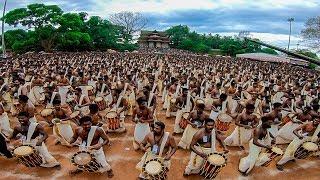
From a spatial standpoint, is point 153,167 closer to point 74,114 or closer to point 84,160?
point 84,160

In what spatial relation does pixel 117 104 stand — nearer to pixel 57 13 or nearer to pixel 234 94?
pixel 234 94

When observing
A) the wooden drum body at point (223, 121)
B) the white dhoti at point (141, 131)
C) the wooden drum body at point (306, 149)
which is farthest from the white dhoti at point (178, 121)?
the wooden drum body at point (306, 149)

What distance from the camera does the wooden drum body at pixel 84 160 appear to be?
6430 millimetres

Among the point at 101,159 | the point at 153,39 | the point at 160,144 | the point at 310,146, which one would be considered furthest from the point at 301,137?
the point at 153,39

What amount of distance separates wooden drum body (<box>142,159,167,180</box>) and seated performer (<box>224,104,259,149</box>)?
10.1 feet

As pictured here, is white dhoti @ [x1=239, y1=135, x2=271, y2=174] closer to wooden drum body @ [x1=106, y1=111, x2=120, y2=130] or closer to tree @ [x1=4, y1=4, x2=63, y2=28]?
wooden drum body @ [x1=106, y1=111, x2=120, y2=130]

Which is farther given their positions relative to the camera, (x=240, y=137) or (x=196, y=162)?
(x=240, y=137)

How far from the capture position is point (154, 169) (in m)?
6.09

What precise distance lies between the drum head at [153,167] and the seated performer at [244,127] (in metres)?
3.10

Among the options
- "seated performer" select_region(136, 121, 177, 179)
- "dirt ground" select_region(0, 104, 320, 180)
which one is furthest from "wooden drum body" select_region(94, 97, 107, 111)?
"seated performer" select_region(136, 121, 177, 179)

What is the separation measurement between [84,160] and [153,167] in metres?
1.27

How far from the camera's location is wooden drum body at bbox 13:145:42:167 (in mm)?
6551

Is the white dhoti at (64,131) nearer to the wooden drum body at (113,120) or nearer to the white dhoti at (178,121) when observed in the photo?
the wooden drum body at (113,120)

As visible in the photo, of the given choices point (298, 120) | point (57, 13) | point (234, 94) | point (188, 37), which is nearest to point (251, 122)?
point (298, 120)
